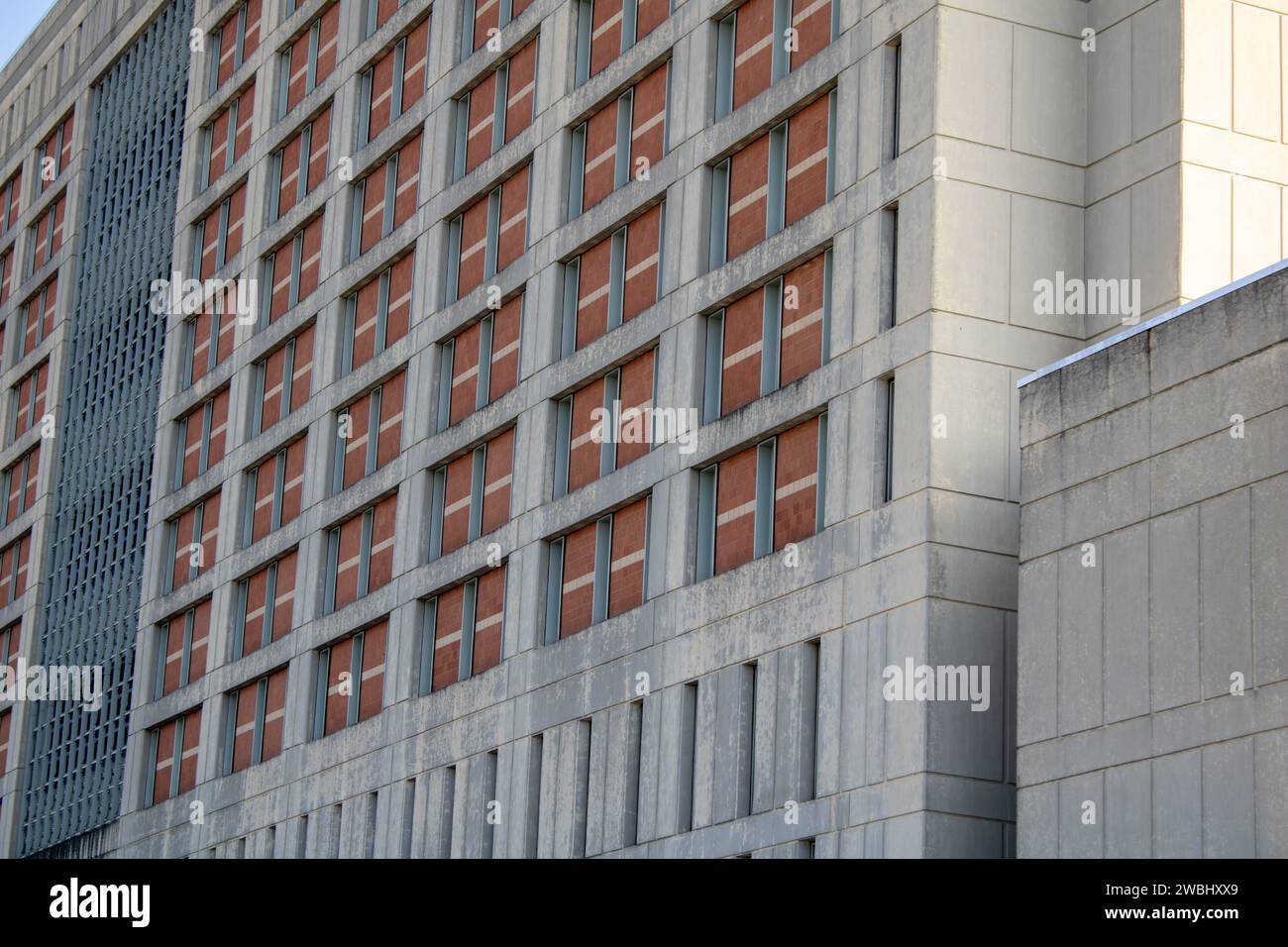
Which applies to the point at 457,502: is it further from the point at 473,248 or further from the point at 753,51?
the point at 753,51

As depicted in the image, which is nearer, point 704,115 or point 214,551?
point 704,115

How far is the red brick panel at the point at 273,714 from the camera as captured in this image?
197 ft

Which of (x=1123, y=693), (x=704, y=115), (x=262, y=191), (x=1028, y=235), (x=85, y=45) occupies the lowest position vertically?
(x=1123, y=693)

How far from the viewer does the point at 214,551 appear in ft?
217

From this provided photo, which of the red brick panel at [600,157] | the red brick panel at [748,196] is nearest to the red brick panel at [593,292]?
the red brick panel at [600,157]

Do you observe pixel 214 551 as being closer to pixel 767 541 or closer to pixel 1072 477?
pixel 767 541

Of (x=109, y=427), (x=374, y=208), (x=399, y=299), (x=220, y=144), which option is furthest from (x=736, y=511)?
(x=109, y=427)

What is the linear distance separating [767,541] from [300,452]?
22.1 m

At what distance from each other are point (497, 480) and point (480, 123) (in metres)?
9.34

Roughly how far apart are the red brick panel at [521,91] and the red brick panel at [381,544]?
Answer: 9122 millimetres

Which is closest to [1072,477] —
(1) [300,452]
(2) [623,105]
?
(2) [623,105]

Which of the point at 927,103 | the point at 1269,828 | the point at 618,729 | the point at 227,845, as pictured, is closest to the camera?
the point at 1269,828

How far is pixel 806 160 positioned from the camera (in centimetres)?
4497
